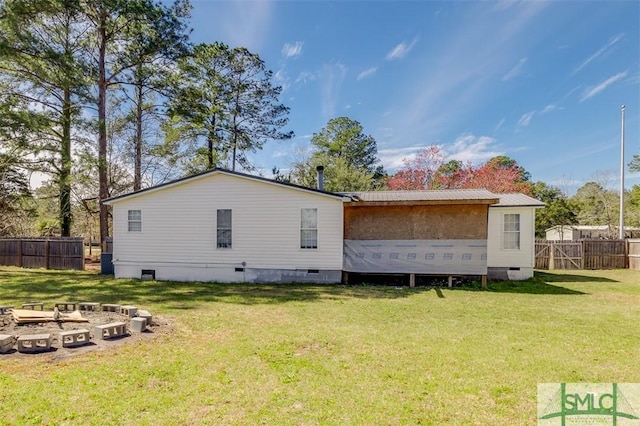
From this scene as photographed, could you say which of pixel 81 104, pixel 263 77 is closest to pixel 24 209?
pixel 81 104

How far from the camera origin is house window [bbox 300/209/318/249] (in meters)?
Answer: 11.9

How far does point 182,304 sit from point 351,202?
621 centimetres

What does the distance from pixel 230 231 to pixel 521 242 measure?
11324mm

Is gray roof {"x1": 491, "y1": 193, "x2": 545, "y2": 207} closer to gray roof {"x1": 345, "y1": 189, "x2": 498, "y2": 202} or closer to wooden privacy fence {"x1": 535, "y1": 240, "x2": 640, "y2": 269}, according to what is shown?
gray roof {"x1": 345, "y1": 189, "x2": 498, "y2": 202}

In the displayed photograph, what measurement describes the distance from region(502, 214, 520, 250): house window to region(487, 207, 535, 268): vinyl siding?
12cm

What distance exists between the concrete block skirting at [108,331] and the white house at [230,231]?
6.75m

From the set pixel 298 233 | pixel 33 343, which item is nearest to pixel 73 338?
pixel 33 343

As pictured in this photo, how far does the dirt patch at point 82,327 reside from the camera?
4.80 meters

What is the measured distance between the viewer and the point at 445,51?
1330 centimetres

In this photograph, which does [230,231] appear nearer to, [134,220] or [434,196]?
[134,220]

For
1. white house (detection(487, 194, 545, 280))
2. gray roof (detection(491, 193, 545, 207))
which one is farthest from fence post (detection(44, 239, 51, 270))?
gray roof (detection(491, 193, 545, 207))

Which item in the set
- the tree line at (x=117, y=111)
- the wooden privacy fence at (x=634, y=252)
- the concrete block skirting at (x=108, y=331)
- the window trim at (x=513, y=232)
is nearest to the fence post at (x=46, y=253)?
the tree line at (x=117, y=111)

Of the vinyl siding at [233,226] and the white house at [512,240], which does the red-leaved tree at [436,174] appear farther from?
the vinyl siding at [233,226]

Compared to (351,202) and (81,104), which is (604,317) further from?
(81,104)
